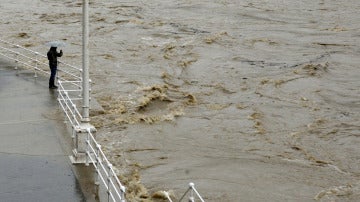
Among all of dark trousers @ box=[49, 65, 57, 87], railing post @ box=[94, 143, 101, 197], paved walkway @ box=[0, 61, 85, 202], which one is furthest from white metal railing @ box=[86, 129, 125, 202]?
dark trousers @ box=[49, 65, 57, 87]

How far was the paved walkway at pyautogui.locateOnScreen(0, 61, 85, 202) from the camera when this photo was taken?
13414mm

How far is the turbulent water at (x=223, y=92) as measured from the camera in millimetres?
17781

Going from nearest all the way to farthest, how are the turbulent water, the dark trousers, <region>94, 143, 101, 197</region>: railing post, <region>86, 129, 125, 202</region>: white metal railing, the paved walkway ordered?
<region>86, 129, 125, 202</region>: white metal railing → <region>94, 143, 101, 197</region>: railing post → the paved walkway → the turbulent water → the dark trousers

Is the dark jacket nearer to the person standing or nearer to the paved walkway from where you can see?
the person standing

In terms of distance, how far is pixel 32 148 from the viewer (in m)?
15.9

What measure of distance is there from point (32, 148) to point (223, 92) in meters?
12.1

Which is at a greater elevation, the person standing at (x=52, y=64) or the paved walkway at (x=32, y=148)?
the person standing at (x=52, y=64)

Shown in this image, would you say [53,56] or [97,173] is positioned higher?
[53,56]

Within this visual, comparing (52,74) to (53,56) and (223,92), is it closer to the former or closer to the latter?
(53,56)

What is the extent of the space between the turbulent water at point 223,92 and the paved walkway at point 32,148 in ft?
6.54

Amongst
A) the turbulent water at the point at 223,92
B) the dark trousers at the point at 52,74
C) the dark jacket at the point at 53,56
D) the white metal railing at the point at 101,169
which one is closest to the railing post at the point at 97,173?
the white metal railing at the point at 101,169

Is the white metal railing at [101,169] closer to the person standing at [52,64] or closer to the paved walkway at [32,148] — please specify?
the paved walkway at [32,148]

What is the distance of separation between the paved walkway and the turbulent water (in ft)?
6.54

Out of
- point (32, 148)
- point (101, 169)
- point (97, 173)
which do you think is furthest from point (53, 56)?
point (97, 173)
